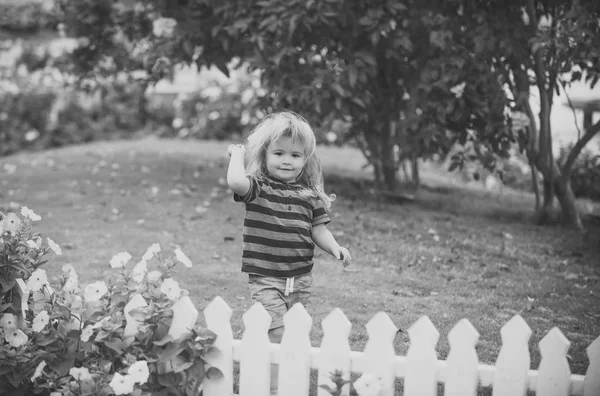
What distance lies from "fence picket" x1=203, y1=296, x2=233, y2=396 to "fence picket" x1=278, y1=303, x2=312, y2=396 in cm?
21

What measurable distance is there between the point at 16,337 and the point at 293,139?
1.44 meters

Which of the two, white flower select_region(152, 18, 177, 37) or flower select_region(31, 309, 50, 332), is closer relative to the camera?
flower select_region(31, 309, 50, 332)

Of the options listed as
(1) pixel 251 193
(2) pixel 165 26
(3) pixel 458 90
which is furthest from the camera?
(2) pixel 165 26

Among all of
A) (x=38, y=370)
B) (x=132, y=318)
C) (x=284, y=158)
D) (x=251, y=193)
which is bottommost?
(x=38, y=370)

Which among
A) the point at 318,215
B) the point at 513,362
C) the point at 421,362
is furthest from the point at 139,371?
the point at 513,362

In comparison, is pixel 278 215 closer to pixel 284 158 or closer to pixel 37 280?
pixel 284 158

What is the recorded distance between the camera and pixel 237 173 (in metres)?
3.09

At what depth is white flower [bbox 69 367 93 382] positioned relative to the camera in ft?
8.67

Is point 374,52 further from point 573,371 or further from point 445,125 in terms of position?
point 573,371

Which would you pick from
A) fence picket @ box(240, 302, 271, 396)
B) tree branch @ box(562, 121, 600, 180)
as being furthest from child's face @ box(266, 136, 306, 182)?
tree branch @ box(562, 121, 600, 180)

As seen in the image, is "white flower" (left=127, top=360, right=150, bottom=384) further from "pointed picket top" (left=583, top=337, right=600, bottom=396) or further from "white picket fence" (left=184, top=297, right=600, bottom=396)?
"pointed picket top" (left=583, top=337, right=600, bottom=396)

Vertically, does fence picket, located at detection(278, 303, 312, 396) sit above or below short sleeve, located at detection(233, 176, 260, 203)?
below

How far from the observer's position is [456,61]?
234 inches

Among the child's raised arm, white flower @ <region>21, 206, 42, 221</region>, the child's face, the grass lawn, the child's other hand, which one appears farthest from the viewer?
the grass lawn
